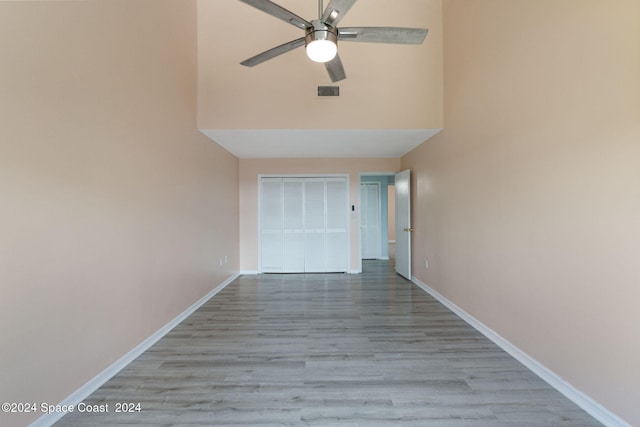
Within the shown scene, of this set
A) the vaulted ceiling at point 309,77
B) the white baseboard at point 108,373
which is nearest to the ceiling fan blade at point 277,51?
the vaulted ceiling at point 309,77

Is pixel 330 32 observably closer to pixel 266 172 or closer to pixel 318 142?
pixel 318 142

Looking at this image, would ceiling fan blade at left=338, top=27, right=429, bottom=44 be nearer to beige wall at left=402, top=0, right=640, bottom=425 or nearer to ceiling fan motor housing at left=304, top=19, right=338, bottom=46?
ceiling fan motor housing at left=304, top=19, right=338, bottom=46

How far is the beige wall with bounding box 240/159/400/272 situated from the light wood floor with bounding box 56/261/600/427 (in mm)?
2075

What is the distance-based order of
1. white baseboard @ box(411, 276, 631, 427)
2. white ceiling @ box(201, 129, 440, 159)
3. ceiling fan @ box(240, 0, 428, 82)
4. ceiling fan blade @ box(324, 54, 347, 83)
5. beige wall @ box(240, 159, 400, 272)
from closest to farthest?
white baseboard @ box(411, 276, 631, 427)
ceiling fan @ box(240, 0, 428, 82)
ceiling fan blade @ box(324, 54, 347, 83)
white ceiling @ box(201, 129, 440, 159)
beige wall @ box(240, 159, 400, 272)

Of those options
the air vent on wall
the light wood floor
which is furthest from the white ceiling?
the light wood floor

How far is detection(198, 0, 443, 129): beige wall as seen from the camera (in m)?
3.25

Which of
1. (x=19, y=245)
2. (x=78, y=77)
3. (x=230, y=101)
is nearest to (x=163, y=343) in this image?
(x=19, y=245)

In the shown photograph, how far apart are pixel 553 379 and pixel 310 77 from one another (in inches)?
150

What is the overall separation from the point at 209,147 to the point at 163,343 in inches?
101

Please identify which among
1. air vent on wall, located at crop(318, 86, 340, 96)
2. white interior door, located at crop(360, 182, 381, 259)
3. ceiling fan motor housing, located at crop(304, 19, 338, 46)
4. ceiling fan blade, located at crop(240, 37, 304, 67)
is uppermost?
air vent on wall, located at crop(318, 86, 340, 96)

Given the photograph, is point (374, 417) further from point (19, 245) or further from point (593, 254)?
point (19, 245)

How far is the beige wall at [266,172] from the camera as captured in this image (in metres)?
5.16

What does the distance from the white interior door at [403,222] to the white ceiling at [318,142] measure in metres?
0.57

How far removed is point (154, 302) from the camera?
2.46 meters
